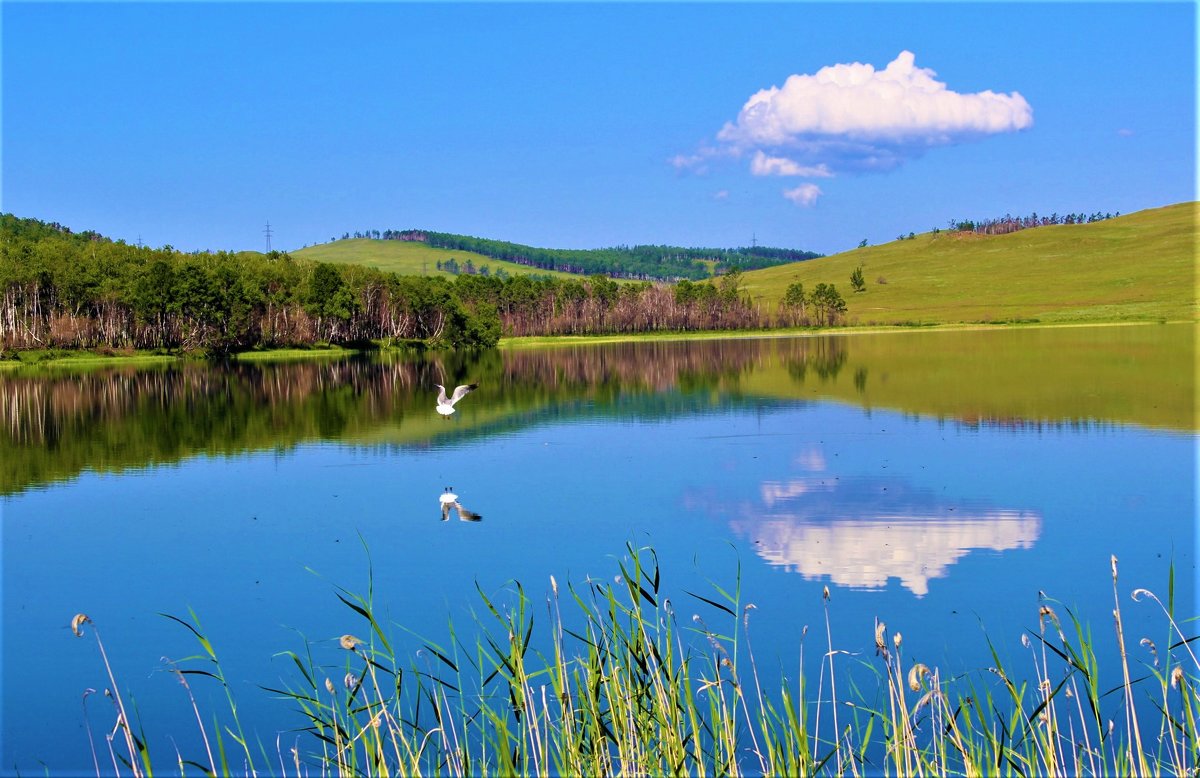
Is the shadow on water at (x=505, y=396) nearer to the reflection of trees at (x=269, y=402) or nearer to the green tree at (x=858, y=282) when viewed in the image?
the reflection of trees at (x=269, y=402)

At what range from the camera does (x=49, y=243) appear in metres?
98.9

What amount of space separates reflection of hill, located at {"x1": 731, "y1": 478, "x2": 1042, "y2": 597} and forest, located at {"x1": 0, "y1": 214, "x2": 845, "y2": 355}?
7756 centimetres

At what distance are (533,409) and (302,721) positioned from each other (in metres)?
27.5

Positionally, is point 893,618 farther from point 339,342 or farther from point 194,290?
point 339,342

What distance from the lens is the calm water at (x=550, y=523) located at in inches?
425

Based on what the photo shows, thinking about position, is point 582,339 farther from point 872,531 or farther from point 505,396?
point 872,531

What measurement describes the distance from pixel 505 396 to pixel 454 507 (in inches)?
965

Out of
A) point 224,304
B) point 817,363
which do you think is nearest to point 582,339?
point 224,304

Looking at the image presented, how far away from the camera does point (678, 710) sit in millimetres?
7125

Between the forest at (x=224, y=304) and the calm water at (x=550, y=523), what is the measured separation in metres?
54.1

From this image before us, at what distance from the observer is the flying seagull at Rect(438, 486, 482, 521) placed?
17.3m

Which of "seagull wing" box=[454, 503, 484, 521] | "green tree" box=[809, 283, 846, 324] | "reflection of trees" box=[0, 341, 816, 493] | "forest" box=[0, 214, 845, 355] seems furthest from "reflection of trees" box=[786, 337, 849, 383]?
"green tree" box=[809, 283, 846, 324]

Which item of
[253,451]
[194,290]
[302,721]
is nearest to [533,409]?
[253,451]

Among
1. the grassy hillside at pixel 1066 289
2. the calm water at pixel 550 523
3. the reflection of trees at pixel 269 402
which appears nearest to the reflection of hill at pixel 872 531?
the calm water at pixel 550 523
